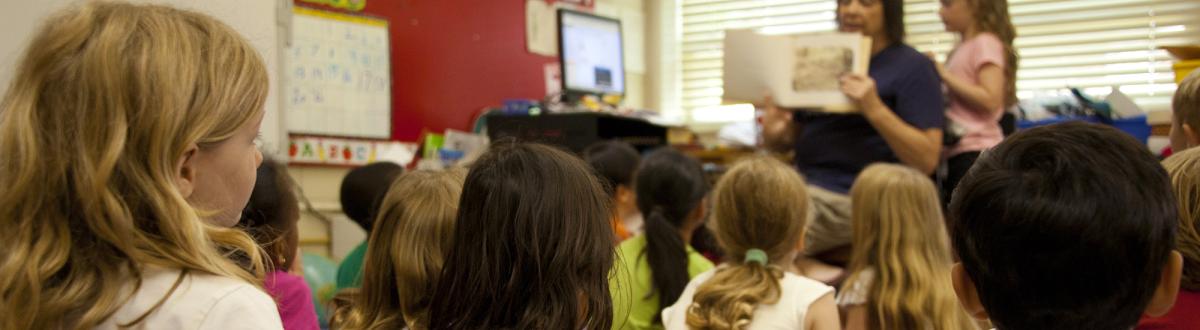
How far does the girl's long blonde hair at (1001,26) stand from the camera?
341 cm

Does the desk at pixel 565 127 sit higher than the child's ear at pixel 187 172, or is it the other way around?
the child's ear at pixel 187 172

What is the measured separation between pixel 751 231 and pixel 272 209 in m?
0.89

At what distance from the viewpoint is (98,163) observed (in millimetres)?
1030

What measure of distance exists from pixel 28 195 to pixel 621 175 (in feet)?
8.24

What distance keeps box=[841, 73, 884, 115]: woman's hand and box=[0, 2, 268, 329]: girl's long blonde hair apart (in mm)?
2401

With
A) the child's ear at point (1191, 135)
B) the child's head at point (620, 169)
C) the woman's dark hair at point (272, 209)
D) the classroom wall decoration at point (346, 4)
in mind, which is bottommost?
the child's head at point (620, 169)

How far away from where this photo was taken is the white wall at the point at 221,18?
2195mm

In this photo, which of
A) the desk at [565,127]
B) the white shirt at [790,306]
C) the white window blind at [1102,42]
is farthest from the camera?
the white window blind at [1102,42]

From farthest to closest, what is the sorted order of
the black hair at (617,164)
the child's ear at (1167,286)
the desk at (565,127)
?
the desk at (565,127) → the black hair at (617,164) → the child's ear at (1167,286)

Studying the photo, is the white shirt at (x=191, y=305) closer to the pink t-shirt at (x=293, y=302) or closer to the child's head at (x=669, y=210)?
the pink t-shirt at (x=293, y=302)

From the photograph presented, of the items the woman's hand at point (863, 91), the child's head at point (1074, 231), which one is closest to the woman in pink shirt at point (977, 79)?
the woman's hand at point (863, 91)

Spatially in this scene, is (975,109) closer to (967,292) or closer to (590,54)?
(590,54)

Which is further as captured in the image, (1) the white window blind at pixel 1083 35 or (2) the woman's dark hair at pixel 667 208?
(1) the white window blind at pixel 1083 35

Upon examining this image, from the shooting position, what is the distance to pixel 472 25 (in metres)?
5.15
